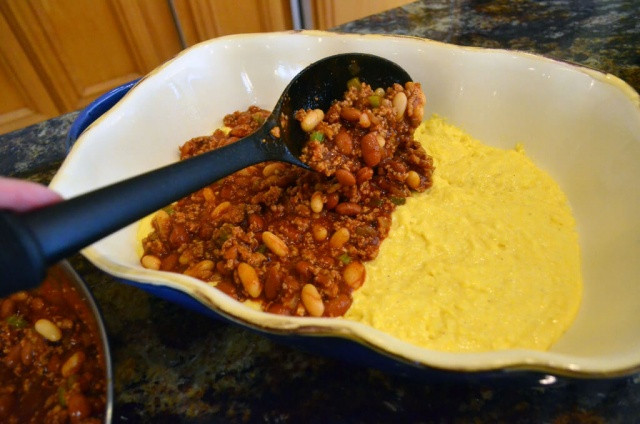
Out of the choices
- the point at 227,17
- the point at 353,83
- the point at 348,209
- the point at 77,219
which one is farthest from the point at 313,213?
the point at 227,17

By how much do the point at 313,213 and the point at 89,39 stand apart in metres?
2.93

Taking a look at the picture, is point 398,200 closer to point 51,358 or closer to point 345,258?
point 345,258

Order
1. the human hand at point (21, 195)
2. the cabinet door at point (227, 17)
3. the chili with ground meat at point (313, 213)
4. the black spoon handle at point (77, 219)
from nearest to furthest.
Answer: the black spoon handle at point (77, 219) < the human hand at point (21, 195) < the chili with ground meat at point (313, 213) < the cabinet door at point (227, 17)

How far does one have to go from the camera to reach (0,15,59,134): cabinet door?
314 cm

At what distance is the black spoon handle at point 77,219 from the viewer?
0.66m

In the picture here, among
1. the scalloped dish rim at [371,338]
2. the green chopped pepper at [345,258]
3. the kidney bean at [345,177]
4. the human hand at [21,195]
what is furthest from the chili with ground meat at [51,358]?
the kidney bean at [345,177]

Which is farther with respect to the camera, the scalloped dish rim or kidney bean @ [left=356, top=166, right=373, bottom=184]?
kidney bean @ [left=356, top=166, right=373, bottom=184]

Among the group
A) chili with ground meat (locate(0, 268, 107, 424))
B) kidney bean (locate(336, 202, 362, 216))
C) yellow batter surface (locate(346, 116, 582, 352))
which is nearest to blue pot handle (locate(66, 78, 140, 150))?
chili with ground meat (locate(0, 268, 107, 424))

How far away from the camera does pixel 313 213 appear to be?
57.4 inches

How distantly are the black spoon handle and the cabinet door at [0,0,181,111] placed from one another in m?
2.89

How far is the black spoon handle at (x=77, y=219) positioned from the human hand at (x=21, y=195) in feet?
0.30

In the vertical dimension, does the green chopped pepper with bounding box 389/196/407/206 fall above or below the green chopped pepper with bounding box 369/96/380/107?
below

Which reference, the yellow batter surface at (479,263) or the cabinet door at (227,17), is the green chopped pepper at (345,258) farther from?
the cabinet door at (227,17)

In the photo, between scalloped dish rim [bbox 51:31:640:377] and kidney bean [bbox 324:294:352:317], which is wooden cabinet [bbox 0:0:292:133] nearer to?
scalloped dish rim [bbox 51:31:640:377]
